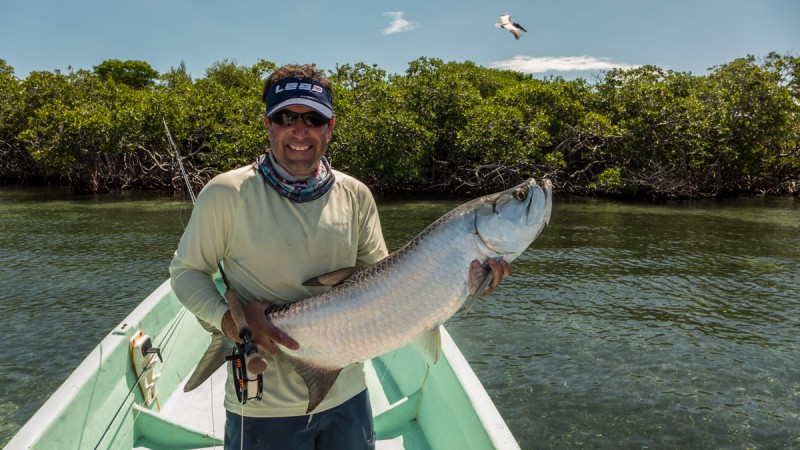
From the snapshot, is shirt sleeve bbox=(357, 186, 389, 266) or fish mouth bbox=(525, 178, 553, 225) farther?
shirt sleeve bbox=(357, 186, 389, 266)

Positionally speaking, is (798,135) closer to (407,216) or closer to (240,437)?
(407,216)

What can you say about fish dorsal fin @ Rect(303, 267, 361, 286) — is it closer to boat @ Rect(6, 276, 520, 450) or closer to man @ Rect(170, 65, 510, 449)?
man @ Rect(170, 65, 510, 449)

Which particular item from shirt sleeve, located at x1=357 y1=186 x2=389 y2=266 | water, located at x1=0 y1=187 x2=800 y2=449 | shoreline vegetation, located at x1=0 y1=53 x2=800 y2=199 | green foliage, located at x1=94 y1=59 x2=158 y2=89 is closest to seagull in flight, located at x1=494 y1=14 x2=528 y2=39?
water, located at x1=0 y1=187 x2=800 y2=449

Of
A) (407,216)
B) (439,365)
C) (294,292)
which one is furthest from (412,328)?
(407,216)

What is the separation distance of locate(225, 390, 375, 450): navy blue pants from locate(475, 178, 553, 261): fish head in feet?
3.28

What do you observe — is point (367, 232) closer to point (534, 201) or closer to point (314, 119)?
point (314, 119)

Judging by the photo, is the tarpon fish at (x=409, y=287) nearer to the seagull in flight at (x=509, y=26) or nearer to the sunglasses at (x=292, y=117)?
the sunglasses at (x=292, y=117)

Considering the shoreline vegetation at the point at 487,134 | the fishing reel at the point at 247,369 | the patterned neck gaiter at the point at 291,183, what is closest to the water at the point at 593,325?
the fishing reel at the point at 247,369

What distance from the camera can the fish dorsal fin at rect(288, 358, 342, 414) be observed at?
250 cm

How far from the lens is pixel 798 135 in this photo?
106 ft

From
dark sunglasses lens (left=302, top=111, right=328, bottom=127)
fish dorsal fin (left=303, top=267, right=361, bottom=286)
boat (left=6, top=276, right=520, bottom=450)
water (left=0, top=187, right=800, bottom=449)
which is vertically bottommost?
water (left=0, top=187, right=800, bottom=449)

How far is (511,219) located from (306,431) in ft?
4.22

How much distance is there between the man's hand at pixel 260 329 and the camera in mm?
2404

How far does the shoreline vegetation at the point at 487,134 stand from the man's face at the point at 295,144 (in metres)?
25.2
